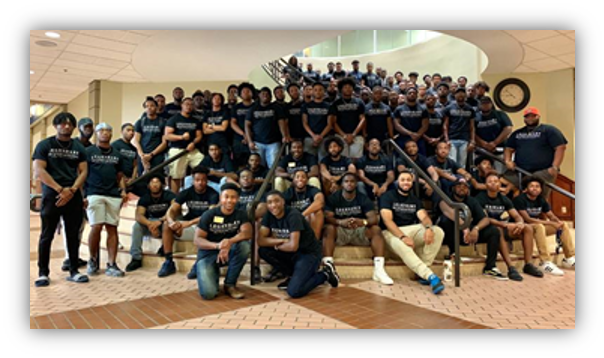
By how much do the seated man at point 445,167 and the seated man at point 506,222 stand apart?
46cm

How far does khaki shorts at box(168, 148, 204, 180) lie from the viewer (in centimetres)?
631

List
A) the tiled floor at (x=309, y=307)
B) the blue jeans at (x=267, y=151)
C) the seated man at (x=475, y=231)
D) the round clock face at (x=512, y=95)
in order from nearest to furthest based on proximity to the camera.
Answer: the tiled floor at (x=309, y=307) → the seated man at (x=475, y=231) → the blue jeans at (x=267, y=151) → the round clock face at (x=512, y=95)

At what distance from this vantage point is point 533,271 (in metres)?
4.85

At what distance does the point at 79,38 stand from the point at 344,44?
1024 centimetres

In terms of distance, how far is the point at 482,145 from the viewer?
22.3 feet

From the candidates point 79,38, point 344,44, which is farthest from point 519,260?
point 344,44

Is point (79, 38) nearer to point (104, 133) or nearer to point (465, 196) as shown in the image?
point (104, 133)

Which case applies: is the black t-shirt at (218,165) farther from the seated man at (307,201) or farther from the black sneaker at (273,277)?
the black sneaker at (273,277)

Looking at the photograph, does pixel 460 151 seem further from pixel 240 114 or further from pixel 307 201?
pixel 240 114

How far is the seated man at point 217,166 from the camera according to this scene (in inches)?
230

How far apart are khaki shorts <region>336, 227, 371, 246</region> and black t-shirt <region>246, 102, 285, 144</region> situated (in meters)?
1.87

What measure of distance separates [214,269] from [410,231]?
2230 mm

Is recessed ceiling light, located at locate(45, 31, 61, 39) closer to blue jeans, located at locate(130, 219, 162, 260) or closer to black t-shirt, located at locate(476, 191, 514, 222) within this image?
blue jeans, located at locate(130, 219, 162, 260)

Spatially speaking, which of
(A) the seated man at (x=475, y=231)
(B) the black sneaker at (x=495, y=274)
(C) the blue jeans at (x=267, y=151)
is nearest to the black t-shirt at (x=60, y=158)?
(C) the blue jeans at (x=267, y=151)
